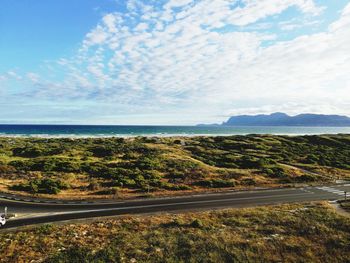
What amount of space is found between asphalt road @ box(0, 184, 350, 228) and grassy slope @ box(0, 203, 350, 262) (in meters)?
2.66

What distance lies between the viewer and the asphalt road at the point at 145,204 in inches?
1021

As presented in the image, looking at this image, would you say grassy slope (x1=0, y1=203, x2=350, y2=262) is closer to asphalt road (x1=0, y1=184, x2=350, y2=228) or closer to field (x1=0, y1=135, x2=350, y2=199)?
asphalt road (x1=0, y1=184, x2=350, y2=228)

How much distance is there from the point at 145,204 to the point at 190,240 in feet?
35.6

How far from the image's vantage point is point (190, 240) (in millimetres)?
20688

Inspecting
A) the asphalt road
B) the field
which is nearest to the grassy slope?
the asphalt road

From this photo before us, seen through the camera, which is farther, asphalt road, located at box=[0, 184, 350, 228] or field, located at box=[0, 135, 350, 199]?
field, located at box=[0, 135, 350, 199]

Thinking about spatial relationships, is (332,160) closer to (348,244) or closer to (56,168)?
(348,244)

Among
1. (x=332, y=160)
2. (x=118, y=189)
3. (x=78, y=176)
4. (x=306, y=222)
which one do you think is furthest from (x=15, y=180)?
(x=332, y=160)

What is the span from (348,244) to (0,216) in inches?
1064

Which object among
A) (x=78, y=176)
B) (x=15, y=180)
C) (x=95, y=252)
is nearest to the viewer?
(x=95, y=252)

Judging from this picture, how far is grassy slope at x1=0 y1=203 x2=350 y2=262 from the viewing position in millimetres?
18312

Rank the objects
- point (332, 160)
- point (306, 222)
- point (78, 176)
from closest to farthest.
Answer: point (306, 222)
point (78, 176)
point (332, 160)

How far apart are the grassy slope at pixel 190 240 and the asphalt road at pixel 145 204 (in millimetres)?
2657

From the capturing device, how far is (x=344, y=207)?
1221 inches
